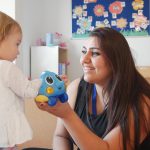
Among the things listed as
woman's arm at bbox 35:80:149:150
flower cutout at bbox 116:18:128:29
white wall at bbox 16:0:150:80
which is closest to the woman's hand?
woman's arm at bbox 35:80:149:150

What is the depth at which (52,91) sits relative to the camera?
2.60 ft

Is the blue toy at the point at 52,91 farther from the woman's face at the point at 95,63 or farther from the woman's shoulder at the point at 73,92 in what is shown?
the woman's shoulder at the point at 73,92

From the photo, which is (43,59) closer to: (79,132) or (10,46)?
(10,46)

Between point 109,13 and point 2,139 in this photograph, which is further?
point 109,13

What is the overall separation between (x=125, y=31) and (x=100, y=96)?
7.72 feet

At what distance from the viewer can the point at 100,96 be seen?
122 cm

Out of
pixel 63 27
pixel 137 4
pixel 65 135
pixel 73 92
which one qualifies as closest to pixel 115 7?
pixel 137 4

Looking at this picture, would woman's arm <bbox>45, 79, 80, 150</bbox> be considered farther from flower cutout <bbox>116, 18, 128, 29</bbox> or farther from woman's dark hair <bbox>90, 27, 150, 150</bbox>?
flower cutout <bbox>116, 18, 128, 29</bbox>

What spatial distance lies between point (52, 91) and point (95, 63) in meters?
0.31

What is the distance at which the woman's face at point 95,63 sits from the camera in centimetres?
105

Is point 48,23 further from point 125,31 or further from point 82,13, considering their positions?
point 125,31

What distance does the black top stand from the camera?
3.63 feet

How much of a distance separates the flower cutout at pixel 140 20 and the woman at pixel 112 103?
2.37 metres

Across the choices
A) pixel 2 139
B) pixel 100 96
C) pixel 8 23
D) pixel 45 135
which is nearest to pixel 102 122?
pixel 100 96
